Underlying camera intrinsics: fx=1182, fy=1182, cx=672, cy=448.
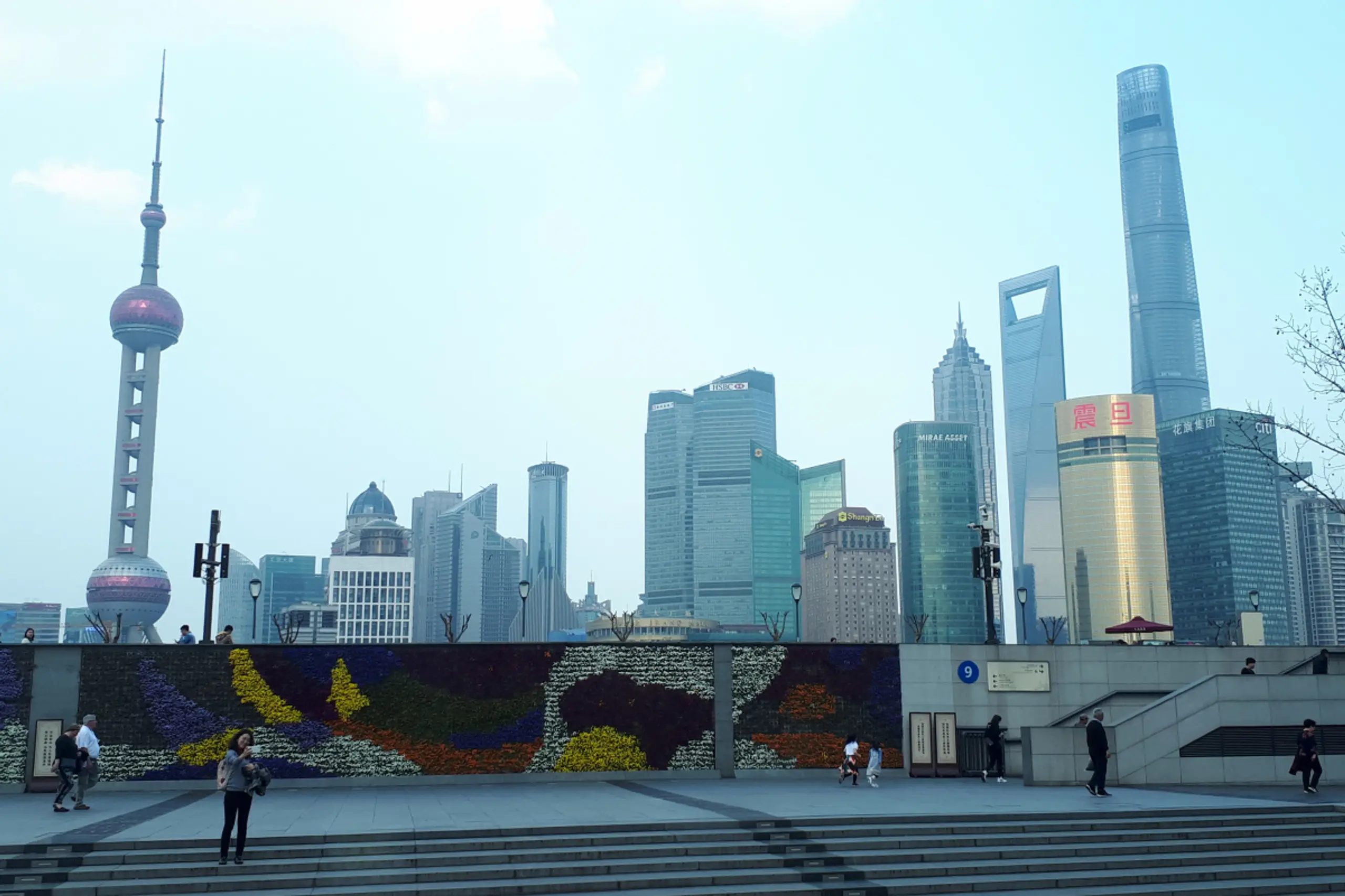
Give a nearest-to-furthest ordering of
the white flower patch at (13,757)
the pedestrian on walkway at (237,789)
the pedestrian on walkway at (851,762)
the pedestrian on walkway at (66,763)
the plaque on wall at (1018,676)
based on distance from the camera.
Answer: the pedestrian on walkway at (237,789) → the pedestrian on walkway at (66,763) → the white flower patch at (13,757) → the pedestrian on walkway at (851,762) → the plaque on wall at (1018,676)

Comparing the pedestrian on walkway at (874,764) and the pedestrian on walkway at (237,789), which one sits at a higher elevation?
the pedestrian on walkway at (237,789)

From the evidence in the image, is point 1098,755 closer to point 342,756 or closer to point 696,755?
point 696,755

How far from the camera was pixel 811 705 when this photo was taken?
31.4 meters

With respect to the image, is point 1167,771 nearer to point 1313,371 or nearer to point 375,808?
point 1313,371

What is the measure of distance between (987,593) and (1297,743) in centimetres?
917

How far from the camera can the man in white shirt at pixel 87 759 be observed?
76.5ft

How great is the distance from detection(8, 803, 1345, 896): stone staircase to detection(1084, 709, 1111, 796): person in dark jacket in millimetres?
3919

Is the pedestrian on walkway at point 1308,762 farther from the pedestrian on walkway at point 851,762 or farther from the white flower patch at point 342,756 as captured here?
the white flower patch at point 342,756

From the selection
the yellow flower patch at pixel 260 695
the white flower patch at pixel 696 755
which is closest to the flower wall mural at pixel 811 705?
the white flower patch at pixel 696 755

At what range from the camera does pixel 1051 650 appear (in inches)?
1293

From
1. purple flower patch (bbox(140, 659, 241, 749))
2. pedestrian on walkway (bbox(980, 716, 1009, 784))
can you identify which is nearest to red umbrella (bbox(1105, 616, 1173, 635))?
pedestrian on walkway (bbox(980, 716, 1009, 784))

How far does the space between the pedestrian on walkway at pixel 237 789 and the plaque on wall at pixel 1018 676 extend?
2151 cm

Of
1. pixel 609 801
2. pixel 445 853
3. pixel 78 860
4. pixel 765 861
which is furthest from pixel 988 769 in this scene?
pixel 78 860

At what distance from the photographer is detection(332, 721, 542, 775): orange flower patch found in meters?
29.6
